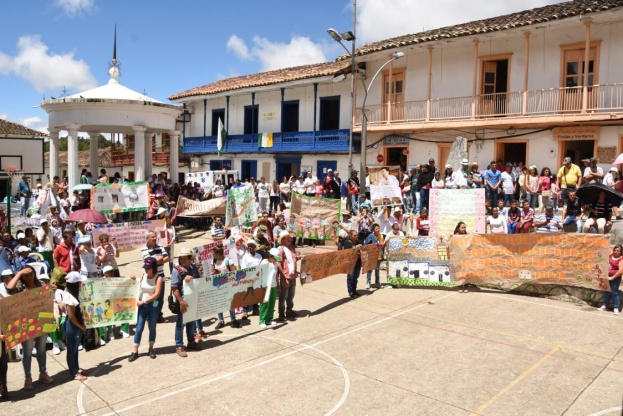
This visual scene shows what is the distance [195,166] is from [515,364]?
30917 millimetres

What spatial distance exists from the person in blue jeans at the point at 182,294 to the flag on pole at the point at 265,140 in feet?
73.1

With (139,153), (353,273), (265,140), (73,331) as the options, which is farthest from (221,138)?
(73,331)

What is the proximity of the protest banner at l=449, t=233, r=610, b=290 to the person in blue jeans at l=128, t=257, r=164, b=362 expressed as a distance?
6861 millimetres

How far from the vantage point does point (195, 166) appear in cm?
3631

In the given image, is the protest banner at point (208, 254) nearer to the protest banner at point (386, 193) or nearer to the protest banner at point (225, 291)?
the protest banner at point (225, 291)

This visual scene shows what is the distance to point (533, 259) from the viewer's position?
11609 millimetres

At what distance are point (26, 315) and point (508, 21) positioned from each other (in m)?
19.4

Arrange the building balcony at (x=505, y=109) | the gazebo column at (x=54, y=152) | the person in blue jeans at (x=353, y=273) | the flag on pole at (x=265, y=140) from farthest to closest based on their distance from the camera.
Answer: the flag on pole at (x=265, y=140), the gazebo column at (x=54, y=152), the building balcony at (x=505, y=109), the person in blue jeans at (x=353, y=273)

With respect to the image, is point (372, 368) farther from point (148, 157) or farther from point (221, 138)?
point (221, 138)

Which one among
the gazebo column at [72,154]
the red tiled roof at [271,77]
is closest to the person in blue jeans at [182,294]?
the gazebo column at [72,154]

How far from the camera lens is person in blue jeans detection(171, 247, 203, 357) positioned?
8.33m

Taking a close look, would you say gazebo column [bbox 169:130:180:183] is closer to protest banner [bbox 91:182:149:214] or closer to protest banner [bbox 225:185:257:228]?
protest banner [bbox 91:182:149:214]

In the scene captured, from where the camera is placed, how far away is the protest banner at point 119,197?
1708 centimetres

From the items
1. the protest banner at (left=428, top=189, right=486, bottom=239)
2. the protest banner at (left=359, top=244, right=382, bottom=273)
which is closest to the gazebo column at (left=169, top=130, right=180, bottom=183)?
the protest banner at (left=428, top=189, right=486, bottom=239)
